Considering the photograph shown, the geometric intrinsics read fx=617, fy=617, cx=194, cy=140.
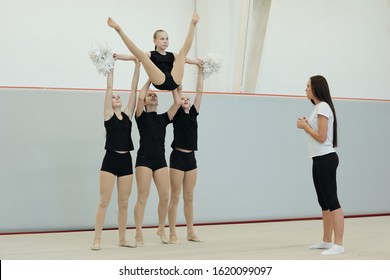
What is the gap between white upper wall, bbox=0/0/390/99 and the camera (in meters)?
8.95

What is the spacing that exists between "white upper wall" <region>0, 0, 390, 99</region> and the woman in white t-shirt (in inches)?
157

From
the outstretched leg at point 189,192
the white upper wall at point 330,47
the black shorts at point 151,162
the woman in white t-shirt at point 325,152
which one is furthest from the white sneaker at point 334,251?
the white upper wall at point 330,47

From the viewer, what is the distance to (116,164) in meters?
6.19

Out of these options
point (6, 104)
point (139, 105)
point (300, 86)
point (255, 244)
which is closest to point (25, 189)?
point (6, 104)

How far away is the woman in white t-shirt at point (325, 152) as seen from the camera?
221 inches

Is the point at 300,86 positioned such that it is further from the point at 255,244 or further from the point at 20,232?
the point at 20,232

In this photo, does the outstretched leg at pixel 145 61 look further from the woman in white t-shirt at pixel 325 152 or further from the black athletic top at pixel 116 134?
the woman in white t-shirt at pixel 325 152

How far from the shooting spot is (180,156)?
6.59 metres

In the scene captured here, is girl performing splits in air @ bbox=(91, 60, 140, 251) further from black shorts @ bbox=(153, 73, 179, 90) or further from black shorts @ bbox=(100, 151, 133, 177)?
black shorts @ bbox=(153, 73, 179, 90)

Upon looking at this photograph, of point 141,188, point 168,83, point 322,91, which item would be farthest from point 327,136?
point 141,188

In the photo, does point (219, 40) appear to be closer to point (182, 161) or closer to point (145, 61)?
point (182, 161)

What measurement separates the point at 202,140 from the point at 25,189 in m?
2.45

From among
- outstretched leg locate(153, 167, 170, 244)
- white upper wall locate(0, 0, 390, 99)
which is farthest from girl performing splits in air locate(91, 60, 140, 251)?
white upper wall locate(0, 0, 390, 99)

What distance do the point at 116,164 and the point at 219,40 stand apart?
4168 millimetres
